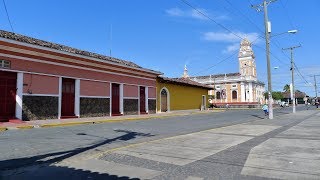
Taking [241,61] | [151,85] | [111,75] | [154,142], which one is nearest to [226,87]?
[241,61]

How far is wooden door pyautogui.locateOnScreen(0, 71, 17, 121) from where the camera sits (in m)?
18.1

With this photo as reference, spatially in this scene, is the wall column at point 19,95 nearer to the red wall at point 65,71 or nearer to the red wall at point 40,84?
the red wall at point 40,84

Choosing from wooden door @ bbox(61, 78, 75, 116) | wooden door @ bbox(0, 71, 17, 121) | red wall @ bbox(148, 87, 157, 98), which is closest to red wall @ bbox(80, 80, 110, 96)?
wooden door @ bbox(61, 78, 75, 116)

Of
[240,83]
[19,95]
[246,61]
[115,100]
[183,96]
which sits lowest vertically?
[115,100]

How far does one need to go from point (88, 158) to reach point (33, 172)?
5.83ft

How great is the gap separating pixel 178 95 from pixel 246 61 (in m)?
47.9

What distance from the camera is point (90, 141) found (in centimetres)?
1112

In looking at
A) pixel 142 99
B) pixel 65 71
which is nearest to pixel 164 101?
pixel 142 99

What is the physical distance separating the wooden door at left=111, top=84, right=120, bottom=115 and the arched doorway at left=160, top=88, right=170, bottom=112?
26.9 ft

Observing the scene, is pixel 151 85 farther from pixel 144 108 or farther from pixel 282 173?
pixel 282 173

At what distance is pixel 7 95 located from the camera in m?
18.4

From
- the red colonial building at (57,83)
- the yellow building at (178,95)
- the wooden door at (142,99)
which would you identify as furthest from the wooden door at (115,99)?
the yellow building at (178,95)

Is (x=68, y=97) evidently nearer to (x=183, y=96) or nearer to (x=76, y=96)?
(x=76, y=96)

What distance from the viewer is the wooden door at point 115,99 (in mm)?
27525
